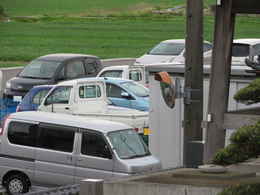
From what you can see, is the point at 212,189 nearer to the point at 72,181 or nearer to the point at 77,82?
the point at 72,181

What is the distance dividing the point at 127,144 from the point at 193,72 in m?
2.07

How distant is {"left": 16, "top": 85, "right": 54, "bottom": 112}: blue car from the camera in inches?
960

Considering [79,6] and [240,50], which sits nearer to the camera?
[240,50]

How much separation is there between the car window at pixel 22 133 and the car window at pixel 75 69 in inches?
482

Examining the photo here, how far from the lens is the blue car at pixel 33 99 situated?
24.4 metres

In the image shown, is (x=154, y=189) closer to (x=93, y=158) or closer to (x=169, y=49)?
(x=93, y=158)

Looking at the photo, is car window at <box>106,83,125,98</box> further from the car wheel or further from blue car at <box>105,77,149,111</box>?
the car wheel

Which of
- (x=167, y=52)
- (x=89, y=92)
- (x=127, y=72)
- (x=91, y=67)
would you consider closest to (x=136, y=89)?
(x=89, y=92)

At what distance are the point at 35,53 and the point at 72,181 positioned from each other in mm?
31720

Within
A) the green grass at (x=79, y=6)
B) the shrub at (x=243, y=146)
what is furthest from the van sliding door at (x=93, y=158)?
the green grass at (x=79, y=6)

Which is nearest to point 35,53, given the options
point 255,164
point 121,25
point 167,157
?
point 121,25

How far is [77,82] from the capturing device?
24.3 meters

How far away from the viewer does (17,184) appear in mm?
16984

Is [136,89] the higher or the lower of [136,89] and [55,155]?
the higher
